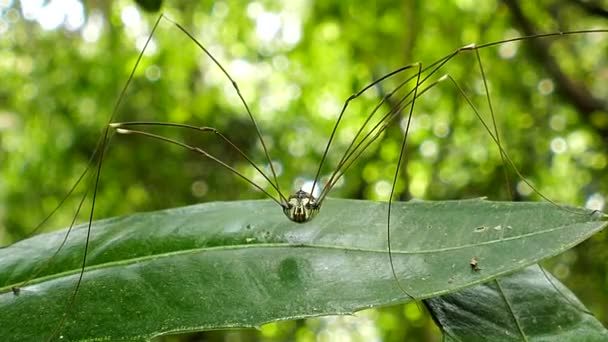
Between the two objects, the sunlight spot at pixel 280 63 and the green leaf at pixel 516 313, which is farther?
the sunlight spot at pixel 280 63

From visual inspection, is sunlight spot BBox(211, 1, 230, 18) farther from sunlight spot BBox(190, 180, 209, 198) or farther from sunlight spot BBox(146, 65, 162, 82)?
sunlight spot BBox(190, 180, 209, 198)

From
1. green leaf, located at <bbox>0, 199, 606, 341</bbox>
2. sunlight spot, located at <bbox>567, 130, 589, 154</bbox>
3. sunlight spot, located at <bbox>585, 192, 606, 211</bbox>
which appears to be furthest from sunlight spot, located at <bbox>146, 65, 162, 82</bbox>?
green leaf, located at <bbox>0, 199, 606, 341</bbox>

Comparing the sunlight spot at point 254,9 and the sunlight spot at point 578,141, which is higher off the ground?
the sunlight spot at point 254,9

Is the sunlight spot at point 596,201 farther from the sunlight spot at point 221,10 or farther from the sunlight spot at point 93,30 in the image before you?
the sunlight spot at point 93,30

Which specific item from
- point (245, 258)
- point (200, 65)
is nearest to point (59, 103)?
point (200, 65)

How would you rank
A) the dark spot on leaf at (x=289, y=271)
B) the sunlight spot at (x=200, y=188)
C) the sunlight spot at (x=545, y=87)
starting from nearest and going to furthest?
the dark spot on leaf at (x=289, y=271) < the sunlight spot at (x=545, y=87) < the sunlight spot at (x=200, y=188)

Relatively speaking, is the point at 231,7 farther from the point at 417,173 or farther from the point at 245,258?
the point at 245,258

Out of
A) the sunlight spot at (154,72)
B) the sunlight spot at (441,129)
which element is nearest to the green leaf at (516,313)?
the sunlight spot at (441,129)
